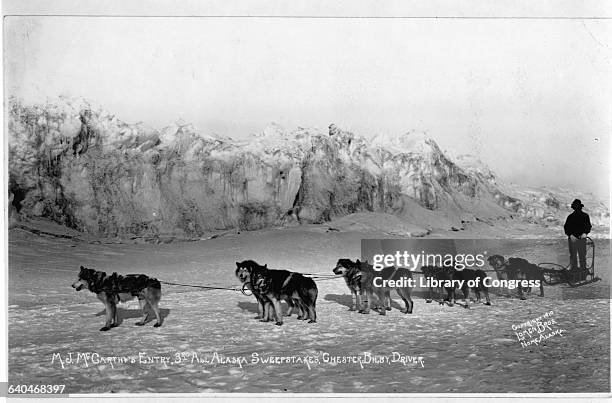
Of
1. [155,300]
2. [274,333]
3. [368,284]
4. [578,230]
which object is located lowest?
[274,333]

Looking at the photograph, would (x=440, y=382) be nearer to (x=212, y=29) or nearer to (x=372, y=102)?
(x=372, y=102)

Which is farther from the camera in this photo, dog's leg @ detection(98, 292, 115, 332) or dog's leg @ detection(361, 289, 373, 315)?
dog's leg @ detection(361, 289, 373, 315)

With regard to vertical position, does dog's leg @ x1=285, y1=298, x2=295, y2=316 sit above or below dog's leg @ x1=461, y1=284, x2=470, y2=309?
below

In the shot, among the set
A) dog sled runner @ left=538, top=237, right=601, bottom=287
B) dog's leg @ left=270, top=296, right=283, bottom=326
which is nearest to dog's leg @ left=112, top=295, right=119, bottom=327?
dog's leg @ left=270, top=296, right=283, bottom=326

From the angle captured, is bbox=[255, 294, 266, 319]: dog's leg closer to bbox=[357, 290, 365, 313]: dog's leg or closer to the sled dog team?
the sled dog team

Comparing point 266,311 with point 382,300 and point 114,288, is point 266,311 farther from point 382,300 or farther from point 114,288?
point 114,288

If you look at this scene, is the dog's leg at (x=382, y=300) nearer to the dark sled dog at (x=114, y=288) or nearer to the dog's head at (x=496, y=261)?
the dog's head at (x=496, y=261)

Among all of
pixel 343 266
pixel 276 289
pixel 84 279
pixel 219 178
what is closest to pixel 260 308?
pixel 276 289

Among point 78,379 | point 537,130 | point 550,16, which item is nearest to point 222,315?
point 78,379
